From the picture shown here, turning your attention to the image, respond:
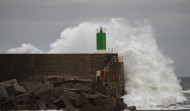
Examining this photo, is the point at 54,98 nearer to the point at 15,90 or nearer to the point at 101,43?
the point at 15,90

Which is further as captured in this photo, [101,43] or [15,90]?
[101,43]

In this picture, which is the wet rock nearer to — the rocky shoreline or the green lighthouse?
the rocky shoreline

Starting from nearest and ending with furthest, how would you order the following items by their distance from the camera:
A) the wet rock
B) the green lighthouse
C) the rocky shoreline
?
the rocky shoreline, the wet rock, the green lighthouse

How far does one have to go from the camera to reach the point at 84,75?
65.9 feet

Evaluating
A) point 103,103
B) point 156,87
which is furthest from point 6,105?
point 156,87

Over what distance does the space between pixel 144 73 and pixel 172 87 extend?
1743mm

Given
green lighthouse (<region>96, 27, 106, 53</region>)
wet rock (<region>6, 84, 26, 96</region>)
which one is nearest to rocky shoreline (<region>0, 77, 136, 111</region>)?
wet rock (<region>6, 84, 26, 96</region>)

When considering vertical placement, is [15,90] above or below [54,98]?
above

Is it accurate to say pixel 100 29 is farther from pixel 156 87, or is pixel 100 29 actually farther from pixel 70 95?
pixel 70 95

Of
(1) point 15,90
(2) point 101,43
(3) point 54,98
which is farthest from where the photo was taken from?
(2) point 101,43

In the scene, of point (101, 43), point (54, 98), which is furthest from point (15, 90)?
point (101, 43)

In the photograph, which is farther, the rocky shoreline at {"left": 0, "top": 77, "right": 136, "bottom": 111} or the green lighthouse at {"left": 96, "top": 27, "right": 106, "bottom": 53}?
the green lighthouse at {"left": 96, "top": 27, "right": 106, "bottom": 53}

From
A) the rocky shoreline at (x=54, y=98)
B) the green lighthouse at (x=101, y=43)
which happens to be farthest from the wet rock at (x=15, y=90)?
the green lighthouse at (x=101, y=43)

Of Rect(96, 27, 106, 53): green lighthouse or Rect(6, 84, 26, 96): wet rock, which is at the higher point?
Rect(96, 27, 106, 53): green lighthouse
